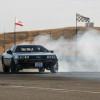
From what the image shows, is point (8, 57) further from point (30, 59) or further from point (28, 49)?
point (30, 59)

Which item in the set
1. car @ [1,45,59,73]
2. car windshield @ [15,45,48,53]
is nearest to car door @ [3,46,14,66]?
car @ [1,45,59,73]

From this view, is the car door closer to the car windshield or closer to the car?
the car

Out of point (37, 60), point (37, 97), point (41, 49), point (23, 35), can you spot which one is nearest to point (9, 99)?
point (37, 97)

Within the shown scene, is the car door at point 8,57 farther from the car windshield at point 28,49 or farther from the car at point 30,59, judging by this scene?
the car windshield at point 28,49

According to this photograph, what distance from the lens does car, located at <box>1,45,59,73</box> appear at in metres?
22.2

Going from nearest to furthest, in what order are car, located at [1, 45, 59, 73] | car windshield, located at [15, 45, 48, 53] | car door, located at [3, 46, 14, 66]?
1. car, located at [1, 45, 59, 73]
2. car door, located at [3, 46, 14, 66]
3. car windshield, located at [15, 45, 48, 53]

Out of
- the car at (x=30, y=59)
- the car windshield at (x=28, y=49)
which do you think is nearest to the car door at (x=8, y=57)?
the car at (x=30, y=59)

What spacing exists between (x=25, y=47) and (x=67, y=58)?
21.8 meters

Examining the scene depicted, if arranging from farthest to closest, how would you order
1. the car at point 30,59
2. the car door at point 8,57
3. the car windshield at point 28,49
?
the car windshield at point 28,49 < the car door at point 8,57 < the car at point 30,59

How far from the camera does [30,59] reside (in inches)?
874

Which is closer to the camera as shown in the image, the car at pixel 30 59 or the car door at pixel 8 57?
the car at pixel 30 59

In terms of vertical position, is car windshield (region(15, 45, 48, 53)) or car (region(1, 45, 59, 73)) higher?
car windshield (region(15, 45, 48, 53))

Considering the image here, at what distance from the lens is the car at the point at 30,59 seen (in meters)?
22.2

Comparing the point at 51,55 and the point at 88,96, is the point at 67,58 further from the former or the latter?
the point at 88,96
